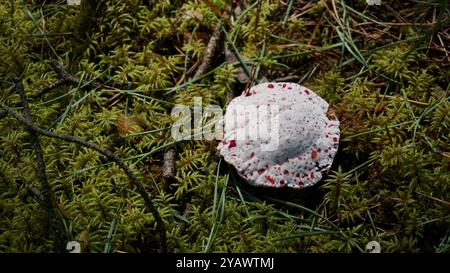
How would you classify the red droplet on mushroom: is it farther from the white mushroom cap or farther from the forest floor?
the forest floor

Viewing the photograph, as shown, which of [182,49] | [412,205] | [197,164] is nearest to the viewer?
[412,205]

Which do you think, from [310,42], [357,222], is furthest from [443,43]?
[357,222]

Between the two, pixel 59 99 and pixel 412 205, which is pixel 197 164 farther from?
pixel 412 205

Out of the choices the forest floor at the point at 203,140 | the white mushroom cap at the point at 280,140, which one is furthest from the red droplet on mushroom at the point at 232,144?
the forest floor at the point at 203,140

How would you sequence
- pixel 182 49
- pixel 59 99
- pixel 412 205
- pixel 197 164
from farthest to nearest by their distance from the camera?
pixel 182 49 < pixel 59 99 < pixel 197 164 < pixel 412 205

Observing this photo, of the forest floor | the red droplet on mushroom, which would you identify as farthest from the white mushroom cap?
the forest floor

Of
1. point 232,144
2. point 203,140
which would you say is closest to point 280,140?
point 232,144

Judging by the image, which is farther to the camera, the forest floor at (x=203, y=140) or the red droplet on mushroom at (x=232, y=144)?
the red droplet on mushroom at (x=232, y=144)

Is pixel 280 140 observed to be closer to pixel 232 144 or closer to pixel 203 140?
pixel 232 144

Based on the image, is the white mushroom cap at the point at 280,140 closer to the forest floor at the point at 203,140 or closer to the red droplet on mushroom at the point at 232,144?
the red droplet on mushroom at the point at 232,144
